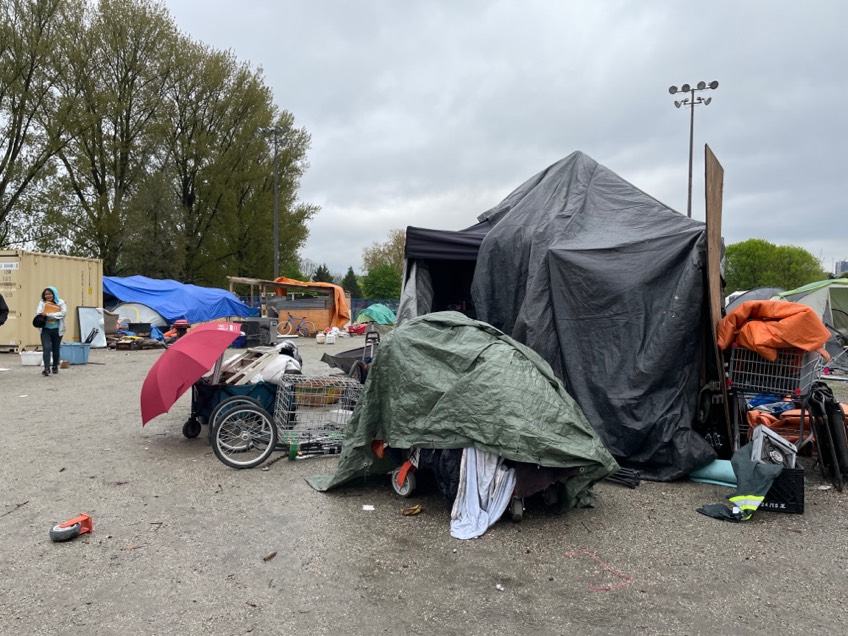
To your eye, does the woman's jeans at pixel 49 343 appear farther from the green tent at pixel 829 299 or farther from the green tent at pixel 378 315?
the green tent at pixel 829 299

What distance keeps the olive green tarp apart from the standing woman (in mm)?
8883

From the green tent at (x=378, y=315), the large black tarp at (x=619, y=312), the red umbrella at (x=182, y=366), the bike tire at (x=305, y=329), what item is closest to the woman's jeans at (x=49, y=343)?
the red umbrella at (x=182, y=366)

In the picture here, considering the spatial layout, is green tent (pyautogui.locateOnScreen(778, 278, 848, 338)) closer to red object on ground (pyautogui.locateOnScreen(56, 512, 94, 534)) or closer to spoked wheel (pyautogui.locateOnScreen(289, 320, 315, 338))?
red object on ground (pyautogui.locateOnScreen(56, 512, 94, 534))

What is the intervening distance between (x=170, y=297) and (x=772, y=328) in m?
22.2

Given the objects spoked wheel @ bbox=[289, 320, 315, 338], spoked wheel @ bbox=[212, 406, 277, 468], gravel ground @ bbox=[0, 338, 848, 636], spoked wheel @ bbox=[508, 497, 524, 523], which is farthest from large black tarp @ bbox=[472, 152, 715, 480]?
spoked wheel @ bbox=[289, 320, 315, 338]

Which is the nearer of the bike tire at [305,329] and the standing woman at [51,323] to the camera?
the standing woman at [51,323]

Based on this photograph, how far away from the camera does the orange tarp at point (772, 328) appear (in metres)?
5.01

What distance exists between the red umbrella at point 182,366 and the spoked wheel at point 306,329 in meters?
20.7

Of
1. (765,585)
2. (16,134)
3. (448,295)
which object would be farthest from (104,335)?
(765,585)

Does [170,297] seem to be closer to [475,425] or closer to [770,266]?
[475,425]

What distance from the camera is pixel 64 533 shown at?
394cm

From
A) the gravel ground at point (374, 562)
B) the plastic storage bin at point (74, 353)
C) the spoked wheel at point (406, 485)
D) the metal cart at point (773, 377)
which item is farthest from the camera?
the plastic storage bin at point (74, 353)

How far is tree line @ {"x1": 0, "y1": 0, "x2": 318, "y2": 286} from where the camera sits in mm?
25234

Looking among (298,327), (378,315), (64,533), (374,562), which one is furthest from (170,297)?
(374,562)
